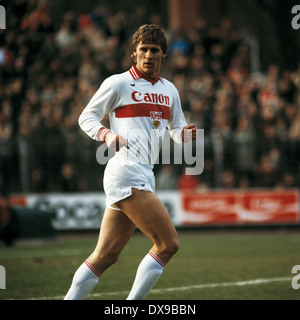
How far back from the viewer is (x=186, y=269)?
1040 centimetres

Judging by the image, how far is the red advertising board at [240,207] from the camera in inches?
687

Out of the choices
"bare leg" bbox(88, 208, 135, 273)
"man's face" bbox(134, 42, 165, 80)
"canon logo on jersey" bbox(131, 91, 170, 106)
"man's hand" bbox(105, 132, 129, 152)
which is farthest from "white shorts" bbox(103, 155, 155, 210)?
"man's face" bbox(134, 42, 165, 80)

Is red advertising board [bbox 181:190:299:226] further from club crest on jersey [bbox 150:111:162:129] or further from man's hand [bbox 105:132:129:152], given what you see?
man's hand [bbox 105:132:129:152]

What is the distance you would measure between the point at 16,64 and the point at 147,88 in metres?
12.7

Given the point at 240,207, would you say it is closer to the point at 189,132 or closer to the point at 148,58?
the point at 189,132

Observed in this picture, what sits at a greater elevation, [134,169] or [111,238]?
[134,169]

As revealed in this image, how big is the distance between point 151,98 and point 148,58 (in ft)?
1.18

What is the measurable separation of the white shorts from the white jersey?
76mm

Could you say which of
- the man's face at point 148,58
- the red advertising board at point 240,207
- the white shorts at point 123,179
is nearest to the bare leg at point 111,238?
the white shorts at point 123,179

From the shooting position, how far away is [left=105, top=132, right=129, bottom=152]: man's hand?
5.91 m

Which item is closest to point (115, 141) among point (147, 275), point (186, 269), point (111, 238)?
point (111, 238)

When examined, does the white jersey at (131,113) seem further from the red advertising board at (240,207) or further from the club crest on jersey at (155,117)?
the red advertising board at (240,207)
